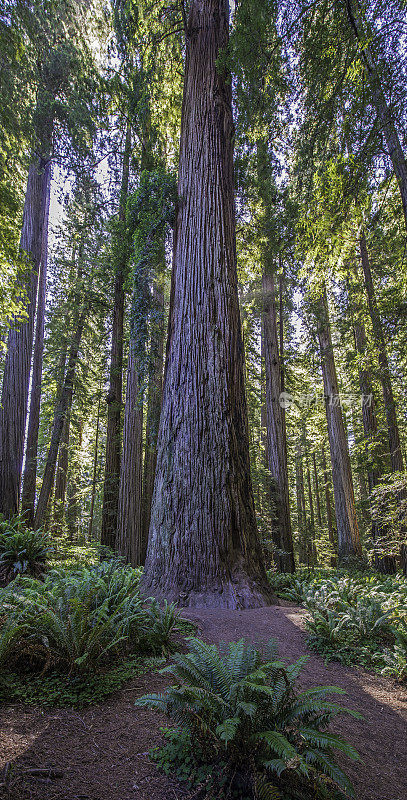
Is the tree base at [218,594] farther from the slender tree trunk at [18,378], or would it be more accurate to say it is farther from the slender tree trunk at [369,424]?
the slender tree trunk at [369,424]

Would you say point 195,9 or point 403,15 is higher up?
point 195,9

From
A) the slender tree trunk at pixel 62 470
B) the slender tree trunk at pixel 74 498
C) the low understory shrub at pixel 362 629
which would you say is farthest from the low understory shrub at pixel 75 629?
the slender tree trunk at pixel 62 470

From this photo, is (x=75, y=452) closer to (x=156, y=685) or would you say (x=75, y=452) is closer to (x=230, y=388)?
(x=230, y=388)

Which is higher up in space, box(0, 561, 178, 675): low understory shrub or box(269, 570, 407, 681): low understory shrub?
box(0, 561, 178, 675): low understory shrub

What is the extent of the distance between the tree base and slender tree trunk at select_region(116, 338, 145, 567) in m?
4.26

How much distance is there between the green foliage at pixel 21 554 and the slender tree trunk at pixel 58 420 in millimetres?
6125

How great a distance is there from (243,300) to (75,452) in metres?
9.60

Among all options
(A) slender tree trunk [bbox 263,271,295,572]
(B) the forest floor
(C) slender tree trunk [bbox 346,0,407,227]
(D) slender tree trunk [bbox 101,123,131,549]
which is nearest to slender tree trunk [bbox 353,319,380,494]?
(A) slender tree trunk [bbox 263,271,295,572]

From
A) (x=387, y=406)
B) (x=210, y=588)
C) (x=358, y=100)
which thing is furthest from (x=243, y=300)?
(x=210, y=588)

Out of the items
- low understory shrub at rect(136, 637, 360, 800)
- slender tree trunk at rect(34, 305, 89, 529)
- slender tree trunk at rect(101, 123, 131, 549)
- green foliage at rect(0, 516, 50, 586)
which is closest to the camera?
low understory shrub at rect(136, 637, 360, 800)

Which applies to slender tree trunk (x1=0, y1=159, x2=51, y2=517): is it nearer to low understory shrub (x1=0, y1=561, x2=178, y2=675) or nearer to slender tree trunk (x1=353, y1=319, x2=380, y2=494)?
low understory shrub (x1=0, y1=561, x2=178, y2=675)

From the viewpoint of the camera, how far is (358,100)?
477cm

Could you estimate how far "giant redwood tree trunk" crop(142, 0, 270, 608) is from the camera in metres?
4.18

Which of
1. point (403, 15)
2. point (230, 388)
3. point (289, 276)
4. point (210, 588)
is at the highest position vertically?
point (289, 276)
